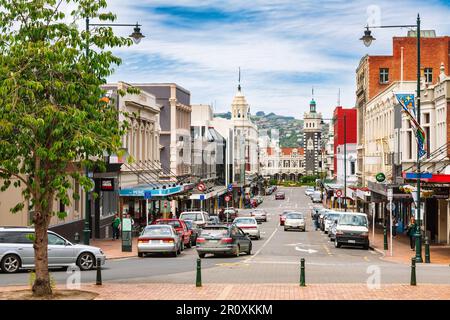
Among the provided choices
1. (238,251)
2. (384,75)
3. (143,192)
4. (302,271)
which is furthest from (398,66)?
(302,271)

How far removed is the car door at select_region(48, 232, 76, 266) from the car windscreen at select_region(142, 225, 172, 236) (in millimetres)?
7108

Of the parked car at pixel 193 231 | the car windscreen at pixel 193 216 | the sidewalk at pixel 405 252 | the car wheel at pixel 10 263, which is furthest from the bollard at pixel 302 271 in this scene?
the car windscreen at pixel 193 216

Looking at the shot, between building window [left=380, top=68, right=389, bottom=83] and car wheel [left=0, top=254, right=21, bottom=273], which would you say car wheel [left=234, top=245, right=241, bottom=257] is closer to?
car wheel [left=0, top=254, right=21, bottom=273]

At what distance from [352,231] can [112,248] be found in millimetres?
12027

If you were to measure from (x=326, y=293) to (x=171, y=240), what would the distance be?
1412 cm

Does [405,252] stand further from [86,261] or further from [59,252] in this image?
[59,252]

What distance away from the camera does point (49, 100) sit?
17750 millimetres

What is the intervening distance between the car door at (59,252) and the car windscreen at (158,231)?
7108 millimetres

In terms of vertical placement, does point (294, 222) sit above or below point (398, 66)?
below

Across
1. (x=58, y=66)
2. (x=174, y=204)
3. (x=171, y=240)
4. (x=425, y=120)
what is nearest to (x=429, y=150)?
(x=425, y=120)

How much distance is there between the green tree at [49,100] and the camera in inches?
657

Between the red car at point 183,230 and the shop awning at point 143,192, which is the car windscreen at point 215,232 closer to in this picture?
the red car at point 183,230

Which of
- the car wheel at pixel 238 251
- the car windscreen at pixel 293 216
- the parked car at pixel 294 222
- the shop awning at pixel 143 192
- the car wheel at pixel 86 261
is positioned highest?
the shop awning at pixel 143 192

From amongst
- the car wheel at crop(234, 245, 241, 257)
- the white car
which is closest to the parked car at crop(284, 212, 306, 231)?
the white car
